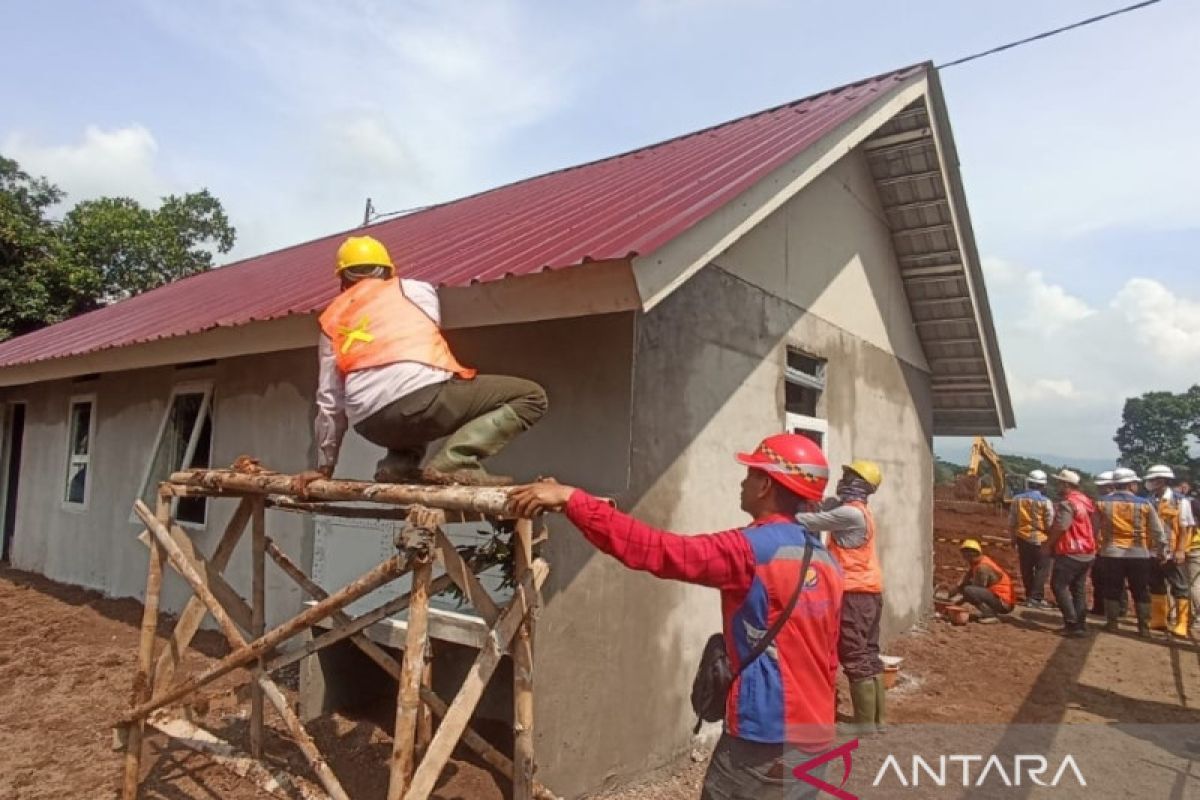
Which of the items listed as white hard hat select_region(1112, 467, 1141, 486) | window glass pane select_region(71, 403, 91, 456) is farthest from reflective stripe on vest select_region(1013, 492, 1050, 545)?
window glass pane select_region(71, 403, 91, 456)

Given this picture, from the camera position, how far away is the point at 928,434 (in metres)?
10.1

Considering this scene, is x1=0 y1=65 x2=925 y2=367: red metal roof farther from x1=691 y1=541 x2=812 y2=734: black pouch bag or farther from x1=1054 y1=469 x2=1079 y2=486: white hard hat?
x1=1054 y1=469 x2=1079 y2=486: white hard hat

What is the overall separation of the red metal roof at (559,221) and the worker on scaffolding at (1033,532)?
6.53 metres

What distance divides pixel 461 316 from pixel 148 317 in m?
6.99

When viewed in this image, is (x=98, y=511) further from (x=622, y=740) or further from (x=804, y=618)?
(x=804, y=618)

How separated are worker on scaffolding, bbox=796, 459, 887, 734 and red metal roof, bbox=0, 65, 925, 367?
2.27 meters

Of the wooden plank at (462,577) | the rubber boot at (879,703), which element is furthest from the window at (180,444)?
the rubber boot at (879,703)

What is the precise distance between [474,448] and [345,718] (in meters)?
2.92

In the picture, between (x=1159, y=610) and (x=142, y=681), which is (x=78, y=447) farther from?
(x=1159, y=610)

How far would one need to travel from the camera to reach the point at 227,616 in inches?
144

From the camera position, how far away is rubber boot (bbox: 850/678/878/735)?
192 inches

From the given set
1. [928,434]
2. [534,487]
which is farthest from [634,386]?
[928,434]

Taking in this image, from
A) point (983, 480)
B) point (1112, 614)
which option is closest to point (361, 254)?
point (1112, 614)

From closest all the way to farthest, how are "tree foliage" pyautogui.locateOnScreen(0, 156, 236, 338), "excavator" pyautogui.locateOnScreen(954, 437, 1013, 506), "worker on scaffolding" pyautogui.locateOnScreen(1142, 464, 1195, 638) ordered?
"worker on scaffolding" pyautogui.locateOnScreen(1142, 464, 1195, 638) < "tree foliage" pyautogui.locateOnScreen(0, 156, 236, 338) < "excavator" pyautogui.locateOnScreen(954, 437, 1013, 506)
